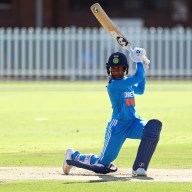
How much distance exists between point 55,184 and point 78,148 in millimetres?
4444

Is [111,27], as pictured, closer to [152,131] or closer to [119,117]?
[119,117]

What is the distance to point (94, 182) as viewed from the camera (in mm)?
11383

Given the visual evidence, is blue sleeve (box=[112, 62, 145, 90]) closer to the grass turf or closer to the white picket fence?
the grass turf

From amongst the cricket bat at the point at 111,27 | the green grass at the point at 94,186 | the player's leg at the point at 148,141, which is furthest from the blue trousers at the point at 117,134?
the cricket bat at the point at 111,27

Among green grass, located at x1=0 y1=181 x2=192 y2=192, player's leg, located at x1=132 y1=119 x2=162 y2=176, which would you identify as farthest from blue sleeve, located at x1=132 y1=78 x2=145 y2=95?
green grass, located at x1=0 y1=181 x2=192 y2=192

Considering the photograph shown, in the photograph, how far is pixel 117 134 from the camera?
1224 centimetres

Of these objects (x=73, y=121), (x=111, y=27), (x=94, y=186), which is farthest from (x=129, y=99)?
(x=73, y=121)

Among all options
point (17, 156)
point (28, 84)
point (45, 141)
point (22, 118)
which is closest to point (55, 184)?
point (17, 156)

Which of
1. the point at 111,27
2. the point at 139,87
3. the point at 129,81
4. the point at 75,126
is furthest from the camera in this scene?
the point at 75,126

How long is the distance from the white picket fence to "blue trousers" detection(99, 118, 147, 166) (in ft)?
78.5

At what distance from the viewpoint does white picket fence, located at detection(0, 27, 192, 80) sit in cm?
3634

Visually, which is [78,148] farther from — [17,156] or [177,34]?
[177,34]

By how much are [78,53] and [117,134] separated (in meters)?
24.5

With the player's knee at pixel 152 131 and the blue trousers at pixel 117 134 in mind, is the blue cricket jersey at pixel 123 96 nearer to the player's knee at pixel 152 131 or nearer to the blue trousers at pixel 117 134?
the blue trousers at pixel 117 134
